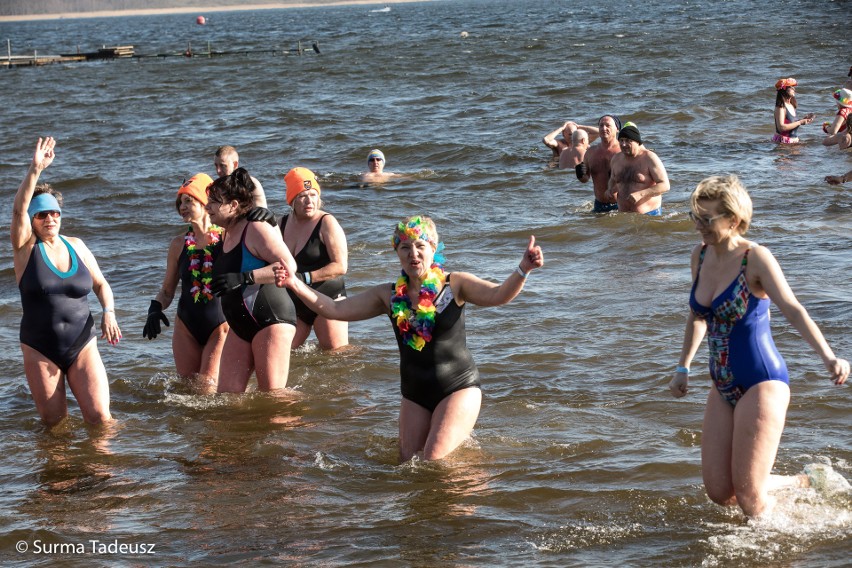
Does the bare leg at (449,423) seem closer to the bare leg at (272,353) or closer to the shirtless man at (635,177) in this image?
Answer: the bare leg at (272,353)

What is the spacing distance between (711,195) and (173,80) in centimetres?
3854

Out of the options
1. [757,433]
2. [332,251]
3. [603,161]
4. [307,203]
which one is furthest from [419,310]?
[603,161]

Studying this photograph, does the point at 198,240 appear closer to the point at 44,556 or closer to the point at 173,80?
the point at 44,556

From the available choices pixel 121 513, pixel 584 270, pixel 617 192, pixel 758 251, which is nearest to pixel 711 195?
pixel 758 251

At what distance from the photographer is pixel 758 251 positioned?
5098mm

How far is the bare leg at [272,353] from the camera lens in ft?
→ 24.1

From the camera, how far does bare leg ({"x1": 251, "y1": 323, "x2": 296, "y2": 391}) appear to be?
7.34 metres

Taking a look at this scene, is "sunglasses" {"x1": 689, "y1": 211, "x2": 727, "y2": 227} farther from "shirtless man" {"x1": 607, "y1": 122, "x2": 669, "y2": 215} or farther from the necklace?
"shirtless man" {"x1": 607, "y1": 122, "x2": 669, "y2": 215}

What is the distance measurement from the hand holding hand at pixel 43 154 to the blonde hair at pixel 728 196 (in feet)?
12.6

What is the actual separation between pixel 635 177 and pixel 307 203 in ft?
18.2

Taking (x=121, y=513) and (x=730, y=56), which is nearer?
(x=121, y=513)

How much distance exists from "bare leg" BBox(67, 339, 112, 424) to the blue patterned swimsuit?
3.98m

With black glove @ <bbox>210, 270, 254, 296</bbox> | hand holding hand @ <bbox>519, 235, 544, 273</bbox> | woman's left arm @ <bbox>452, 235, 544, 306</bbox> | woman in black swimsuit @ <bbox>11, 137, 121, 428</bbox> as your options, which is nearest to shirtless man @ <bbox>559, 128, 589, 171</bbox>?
black glove @ <bbox>210, 270, 254, 296</bbox>

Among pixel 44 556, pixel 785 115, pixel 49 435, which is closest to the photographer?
pixel 44 556
